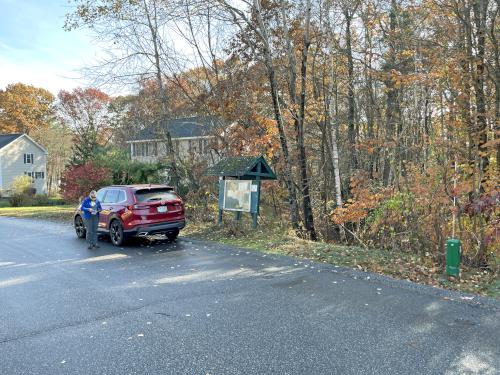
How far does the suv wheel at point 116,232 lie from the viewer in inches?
463

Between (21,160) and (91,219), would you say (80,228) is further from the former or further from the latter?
(21,160)

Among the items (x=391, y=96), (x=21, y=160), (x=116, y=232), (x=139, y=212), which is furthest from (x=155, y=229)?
(x=21, y=160)

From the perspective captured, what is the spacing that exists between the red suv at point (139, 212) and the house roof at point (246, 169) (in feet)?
6.36

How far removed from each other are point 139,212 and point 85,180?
11.1 m

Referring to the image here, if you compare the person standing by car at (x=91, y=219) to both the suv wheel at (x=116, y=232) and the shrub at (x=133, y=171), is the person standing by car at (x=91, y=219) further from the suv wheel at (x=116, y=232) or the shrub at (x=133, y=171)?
the shrub at (x=133, y=171)

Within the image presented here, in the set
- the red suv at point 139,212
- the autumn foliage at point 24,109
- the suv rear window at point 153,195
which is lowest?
the red suv at point 139,212

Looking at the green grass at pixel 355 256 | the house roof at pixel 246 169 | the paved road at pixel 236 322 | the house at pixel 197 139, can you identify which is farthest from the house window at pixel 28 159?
the paved road at pixel 236 322

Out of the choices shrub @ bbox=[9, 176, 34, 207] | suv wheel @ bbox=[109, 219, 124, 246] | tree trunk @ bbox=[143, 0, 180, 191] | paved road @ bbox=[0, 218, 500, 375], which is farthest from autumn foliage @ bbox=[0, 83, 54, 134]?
paved road @ bbox=[0, 218, 500, 375]

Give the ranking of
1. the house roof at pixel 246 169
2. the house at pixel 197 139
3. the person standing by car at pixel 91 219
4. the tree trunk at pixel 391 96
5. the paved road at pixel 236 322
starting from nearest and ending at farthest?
the paved road at pixel 236 322 → the person standing by car at pixel 91 219 → the house roof at pixel 246 169 → the tree trunk at pixel 391 96 → the house at pixel 197 139

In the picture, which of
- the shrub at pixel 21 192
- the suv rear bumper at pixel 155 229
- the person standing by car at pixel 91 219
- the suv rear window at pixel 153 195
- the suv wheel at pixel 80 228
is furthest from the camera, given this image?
the shrub at pixel 21 192

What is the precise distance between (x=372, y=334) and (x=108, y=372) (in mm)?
2899

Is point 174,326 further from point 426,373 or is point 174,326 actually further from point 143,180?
point 143,180

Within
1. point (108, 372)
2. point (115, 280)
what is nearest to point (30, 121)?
point (115, 280)

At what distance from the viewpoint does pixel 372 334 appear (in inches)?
192
